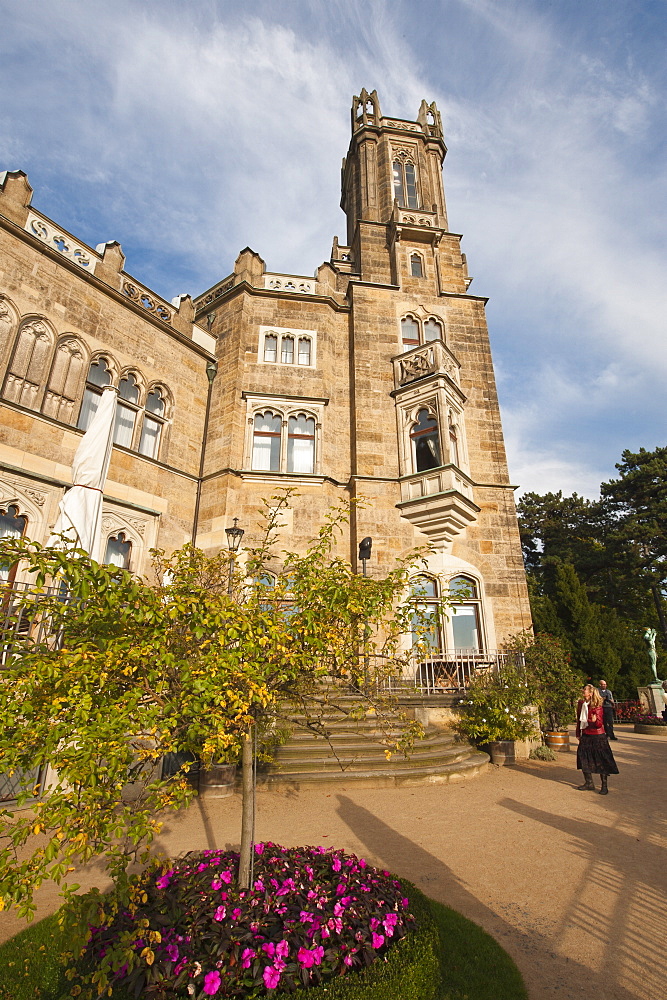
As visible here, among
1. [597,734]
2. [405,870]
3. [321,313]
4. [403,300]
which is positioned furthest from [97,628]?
[403,300]

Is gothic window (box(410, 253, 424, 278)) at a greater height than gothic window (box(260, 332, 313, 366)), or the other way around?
gothic window (box(410, 253, 424, 278))

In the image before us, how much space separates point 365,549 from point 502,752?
5833mm

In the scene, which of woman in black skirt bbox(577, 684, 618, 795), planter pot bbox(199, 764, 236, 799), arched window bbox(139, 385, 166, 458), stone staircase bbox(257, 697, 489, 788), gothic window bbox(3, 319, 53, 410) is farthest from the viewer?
arched window bbox(139, 385, 166, 458)

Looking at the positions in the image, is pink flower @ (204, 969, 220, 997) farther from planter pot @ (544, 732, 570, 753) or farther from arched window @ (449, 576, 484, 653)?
planter pot @ (544, 732, 570, 753)

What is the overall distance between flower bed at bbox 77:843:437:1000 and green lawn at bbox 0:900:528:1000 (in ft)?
0.89

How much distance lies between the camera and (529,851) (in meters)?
5.82

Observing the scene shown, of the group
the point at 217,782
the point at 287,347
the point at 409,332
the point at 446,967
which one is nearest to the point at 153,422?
the point at 287,347

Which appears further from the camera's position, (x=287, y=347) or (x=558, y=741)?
(x=287, y=347)

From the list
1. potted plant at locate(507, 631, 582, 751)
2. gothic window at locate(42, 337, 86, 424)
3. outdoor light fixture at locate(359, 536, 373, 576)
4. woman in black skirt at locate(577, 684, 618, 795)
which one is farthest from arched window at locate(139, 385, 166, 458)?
woman in black skirt at locate(577, 684, 618, 795)

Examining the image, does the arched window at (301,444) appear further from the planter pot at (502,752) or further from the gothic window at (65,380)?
the planter pot at (502,752)

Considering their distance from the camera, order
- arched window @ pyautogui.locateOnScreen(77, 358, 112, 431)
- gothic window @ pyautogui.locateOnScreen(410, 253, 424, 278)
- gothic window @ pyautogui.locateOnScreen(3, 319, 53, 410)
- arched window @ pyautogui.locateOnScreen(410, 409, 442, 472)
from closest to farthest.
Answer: gothic window @ pyautogui.locateOnScreen(3, 319, 53, 410) → arched window @ pyautogui.locateOnScreen(77, 358, 112, 431) → arched window @ pyautogui.locateOnScreen(410, 409, 442, 472) → gothic window @ pyautogui.locateOnScreen(410, 253, 424, 278)

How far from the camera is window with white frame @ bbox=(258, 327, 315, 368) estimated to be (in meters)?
16.3

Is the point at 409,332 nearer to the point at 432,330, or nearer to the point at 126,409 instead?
the point at 432,330

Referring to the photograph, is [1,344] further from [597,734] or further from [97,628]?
[597,734]
